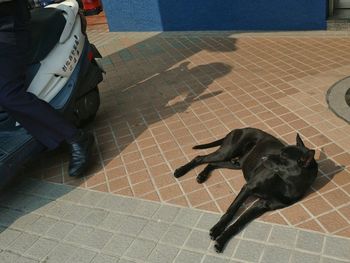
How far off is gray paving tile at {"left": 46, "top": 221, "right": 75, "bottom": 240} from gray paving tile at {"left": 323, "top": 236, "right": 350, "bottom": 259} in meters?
1.80

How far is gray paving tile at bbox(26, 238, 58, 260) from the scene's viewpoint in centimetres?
300

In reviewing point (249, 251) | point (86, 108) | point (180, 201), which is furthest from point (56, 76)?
point (249, 251)

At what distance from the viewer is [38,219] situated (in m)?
3.38

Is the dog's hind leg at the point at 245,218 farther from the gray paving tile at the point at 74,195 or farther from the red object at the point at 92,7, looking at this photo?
the red object at the point at 92,7

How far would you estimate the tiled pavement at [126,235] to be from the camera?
8.87 feet

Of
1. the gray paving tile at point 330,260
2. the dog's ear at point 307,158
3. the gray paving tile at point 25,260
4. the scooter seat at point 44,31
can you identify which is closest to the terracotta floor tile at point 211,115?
the gray paving tile at point 330,260

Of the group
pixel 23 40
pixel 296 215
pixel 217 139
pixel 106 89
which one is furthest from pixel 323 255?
pixel 106 89

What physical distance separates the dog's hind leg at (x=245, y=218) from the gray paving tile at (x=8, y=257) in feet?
4.63

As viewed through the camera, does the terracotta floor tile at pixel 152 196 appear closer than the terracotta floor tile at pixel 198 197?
No

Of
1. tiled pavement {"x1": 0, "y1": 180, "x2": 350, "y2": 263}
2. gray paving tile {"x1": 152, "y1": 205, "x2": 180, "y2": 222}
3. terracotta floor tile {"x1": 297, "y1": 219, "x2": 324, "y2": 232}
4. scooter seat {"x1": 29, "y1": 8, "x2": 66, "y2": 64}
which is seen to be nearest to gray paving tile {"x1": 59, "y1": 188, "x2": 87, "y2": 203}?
tiled pavement {"x1": 0, "y1": 180, "x2": 350, "y2": 263}

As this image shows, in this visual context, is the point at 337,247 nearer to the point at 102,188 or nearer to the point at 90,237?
the point at 90,237

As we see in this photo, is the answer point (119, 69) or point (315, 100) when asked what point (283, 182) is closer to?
point (315, 100)

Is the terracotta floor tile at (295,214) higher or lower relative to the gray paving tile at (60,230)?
lower

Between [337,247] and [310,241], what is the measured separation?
163 mm
